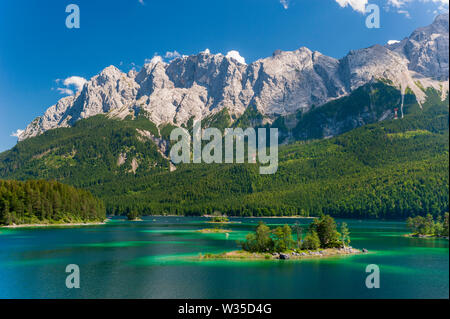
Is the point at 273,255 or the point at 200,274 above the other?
the point at 273,255

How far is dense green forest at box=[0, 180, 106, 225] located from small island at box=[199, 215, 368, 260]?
288ft

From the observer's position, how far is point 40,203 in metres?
140

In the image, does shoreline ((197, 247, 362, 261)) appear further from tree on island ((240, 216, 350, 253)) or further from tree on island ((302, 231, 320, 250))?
tree on island ((240, 216, 350, 253))

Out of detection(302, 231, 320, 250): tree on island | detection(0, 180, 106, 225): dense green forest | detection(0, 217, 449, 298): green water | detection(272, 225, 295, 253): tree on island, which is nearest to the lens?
detection(0, 217, 449, 298): green water

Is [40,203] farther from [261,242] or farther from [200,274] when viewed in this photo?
[200,274]

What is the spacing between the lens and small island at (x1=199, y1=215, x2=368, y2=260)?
250 ft

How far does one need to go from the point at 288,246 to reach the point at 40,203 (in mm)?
99886

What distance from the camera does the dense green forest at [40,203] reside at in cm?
13225

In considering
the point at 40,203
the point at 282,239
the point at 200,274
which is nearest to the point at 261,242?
the point at 282,239

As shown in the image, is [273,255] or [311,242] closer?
[273,255]

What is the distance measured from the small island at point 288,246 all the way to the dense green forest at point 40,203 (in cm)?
8778

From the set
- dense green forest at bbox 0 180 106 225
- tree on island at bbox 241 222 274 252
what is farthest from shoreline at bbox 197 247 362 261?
dense green forest at bbox 0 180 106 225

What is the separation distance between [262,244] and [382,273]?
24441mm
